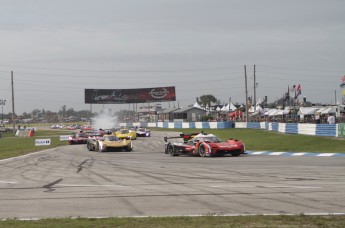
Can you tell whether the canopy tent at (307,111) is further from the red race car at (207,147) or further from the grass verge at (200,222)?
the grass verge at (200,222)

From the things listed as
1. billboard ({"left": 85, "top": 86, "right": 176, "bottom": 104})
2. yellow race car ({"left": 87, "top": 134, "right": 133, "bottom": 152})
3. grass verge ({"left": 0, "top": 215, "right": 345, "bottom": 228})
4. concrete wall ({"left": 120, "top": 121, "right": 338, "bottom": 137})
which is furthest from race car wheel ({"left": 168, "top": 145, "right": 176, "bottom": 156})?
billboard ({"left": 85, "top": 86, "right": 176, "bottom": 104})

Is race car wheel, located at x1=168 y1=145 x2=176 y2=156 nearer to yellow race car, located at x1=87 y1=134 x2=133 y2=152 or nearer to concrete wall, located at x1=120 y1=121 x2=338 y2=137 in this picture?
yellow race car, located at x1=87 y1=134 x2=133 y2=152

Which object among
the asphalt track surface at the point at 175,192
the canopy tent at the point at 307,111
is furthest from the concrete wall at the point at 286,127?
the asphalt track surface at the point at 175,192

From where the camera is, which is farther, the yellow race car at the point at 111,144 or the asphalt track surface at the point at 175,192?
the yellow race car at the point at 111,144

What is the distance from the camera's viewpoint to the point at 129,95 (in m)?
95.0

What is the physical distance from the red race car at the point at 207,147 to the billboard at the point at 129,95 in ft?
227

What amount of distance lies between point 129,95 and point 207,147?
72.4 metres

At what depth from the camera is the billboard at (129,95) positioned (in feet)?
308

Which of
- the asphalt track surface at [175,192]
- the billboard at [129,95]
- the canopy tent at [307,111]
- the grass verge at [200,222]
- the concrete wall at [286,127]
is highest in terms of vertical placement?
the billboard at [129,95]

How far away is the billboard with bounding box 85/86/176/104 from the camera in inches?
3696

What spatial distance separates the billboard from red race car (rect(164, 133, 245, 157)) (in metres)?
69.1

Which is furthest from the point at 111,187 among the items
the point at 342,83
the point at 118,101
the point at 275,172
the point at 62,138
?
the point at 118,101

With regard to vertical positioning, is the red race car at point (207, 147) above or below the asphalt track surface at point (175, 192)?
above

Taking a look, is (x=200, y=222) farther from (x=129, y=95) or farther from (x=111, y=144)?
(x=129, y=95)
